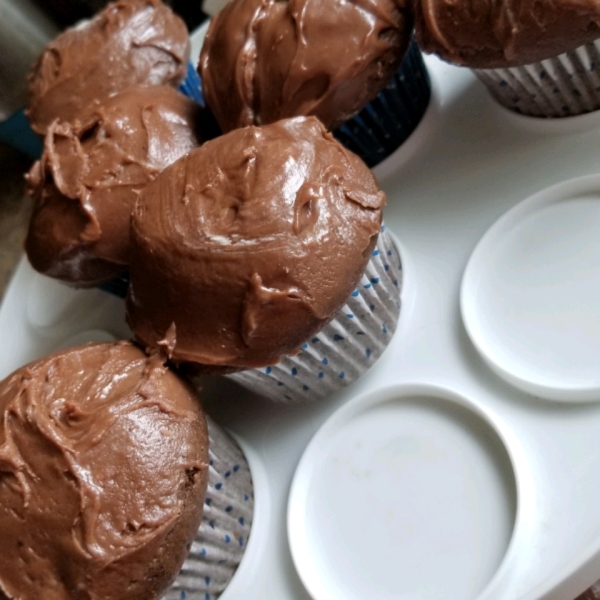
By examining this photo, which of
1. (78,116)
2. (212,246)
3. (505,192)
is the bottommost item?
(505,192)

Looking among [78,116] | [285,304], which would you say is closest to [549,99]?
[285,304]

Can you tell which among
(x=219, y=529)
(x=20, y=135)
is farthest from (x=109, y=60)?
(x=20, y=135)

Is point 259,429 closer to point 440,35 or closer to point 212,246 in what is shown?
point 212,246

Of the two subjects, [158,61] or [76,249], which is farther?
[158,61]

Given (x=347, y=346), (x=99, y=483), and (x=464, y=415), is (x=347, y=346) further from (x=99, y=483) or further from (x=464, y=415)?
(x=99, y=483)

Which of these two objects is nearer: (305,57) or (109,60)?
(305,57)
